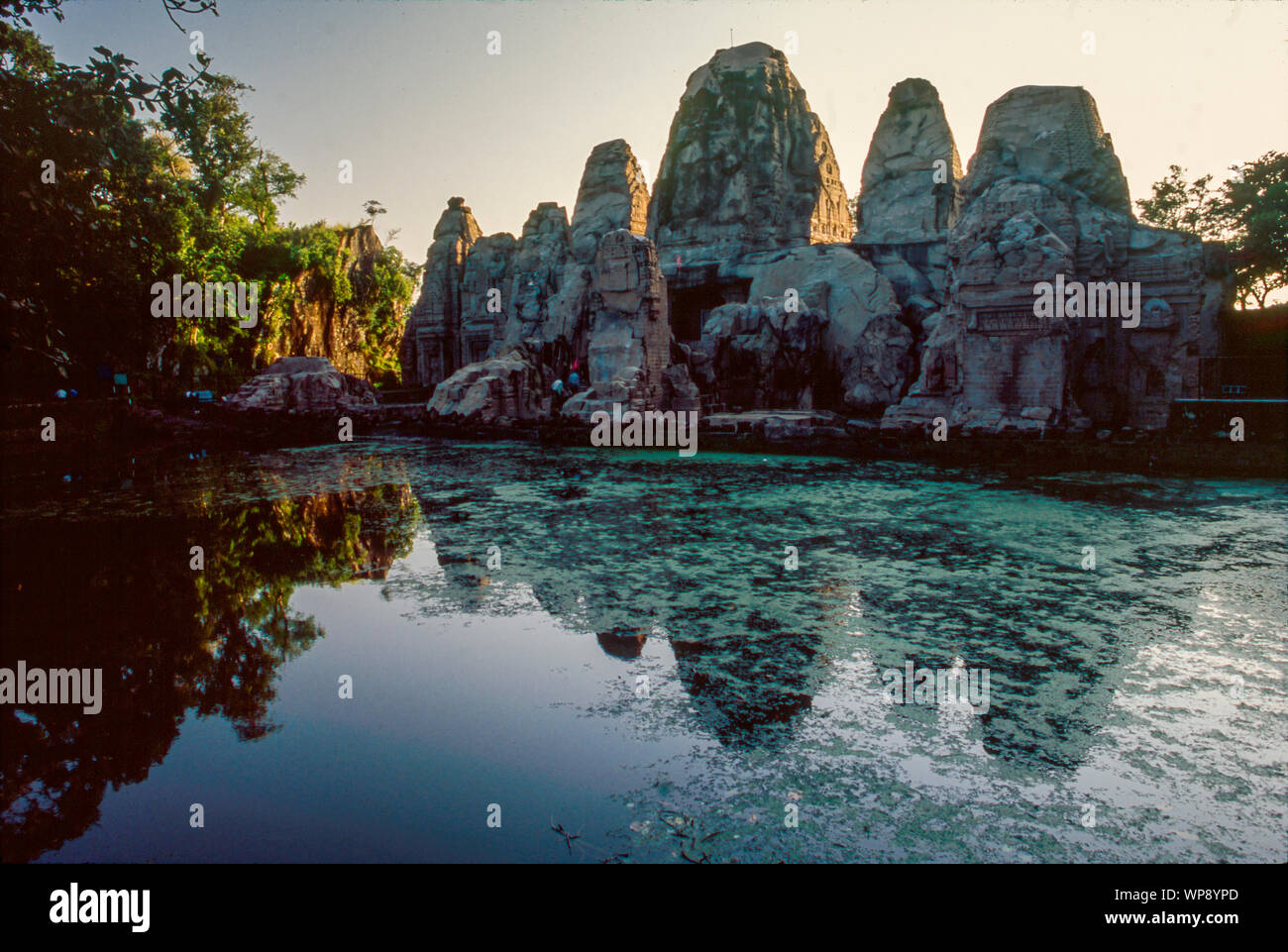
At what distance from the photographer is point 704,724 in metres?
3.60

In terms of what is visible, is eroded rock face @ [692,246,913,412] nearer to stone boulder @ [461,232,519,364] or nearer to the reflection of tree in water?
the reflection of tree in water

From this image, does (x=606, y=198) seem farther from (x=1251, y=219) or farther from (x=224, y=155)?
(x=1251, y=219)

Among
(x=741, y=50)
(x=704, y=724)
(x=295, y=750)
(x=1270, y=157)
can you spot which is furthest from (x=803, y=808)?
(x=741, y=50)

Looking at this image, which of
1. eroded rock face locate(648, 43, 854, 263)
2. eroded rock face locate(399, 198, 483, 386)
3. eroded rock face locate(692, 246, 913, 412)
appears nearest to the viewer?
eroded rock face locate(692, 246, 913, 412)

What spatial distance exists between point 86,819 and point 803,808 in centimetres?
258

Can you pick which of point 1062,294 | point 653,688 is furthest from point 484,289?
point 653,688

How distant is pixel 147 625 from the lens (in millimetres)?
5035

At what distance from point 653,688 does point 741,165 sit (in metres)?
30.8

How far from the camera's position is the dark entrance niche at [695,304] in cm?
2708

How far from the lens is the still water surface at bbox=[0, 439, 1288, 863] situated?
9.12 ft

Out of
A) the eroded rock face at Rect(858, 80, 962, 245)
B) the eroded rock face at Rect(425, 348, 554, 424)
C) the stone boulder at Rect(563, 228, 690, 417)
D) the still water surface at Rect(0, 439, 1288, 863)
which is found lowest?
the still water surface at Rect(0, 439, 1288, 863)

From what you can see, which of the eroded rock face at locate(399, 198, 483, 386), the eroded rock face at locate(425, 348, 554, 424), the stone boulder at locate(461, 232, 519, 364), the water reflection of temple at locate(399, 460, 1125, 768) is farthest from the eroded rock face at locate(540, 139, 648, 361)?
the water reflection of temple at locate(399, 460, 1125, 768)

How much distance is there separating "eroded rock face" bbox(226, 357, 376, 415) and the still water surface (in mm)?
10553

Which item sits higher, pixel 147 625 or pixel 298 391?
pixel 298 391
